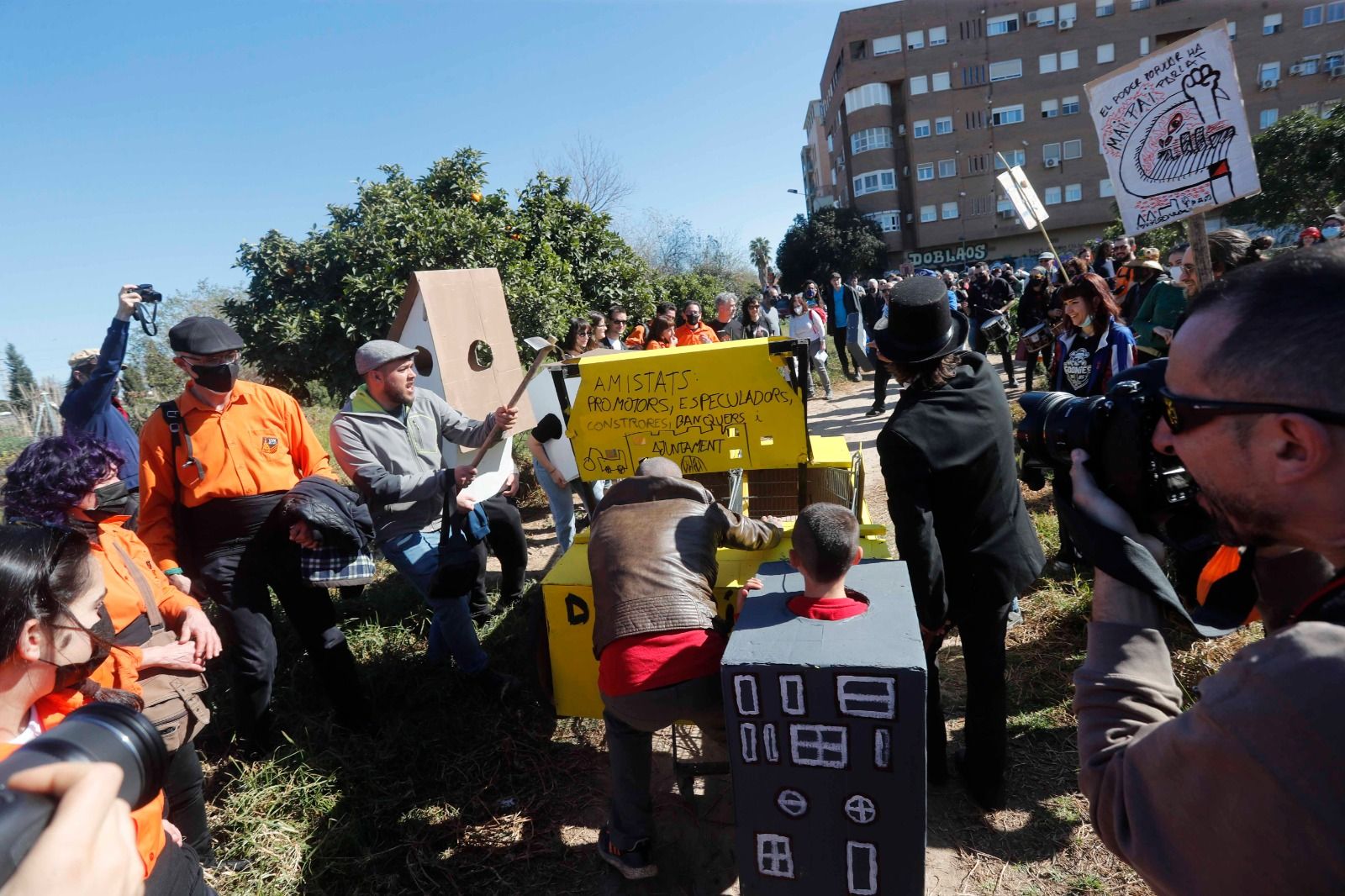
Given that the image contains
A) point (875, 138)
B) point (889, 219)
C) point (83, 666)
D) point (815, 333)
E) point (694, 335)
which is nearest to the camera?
point (83, 666)

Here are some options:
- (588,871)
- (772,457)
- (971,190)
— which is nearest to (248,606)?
(588,871)

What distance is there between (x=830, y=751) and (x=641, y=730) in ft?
2.39

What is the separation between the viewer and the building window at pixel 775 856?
2143 mm

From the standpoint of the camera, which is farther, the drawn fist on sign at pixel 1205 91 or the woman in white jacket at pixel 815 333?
the woman in white jacket at pixel 815 333

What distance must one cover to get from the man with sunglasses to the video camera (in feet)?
4.15

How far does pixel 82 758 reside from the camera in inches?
33.1

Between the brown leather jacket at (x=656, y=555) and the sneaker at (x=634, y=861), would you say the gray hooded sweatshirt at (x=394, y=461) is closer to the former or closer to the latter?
the brown leather jacket at (x=656, y=555)

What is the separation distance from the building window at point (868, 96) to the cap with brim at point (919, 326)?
47698 millimetres

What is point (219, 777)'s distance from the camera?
3312 mm

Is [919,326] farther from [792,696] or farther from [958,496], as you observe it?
[792,696]

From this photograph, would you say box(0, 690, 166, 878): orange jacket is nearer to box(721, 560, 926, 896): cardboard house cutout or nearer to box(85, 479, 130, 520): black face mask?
box(85, 479, 130, 520): black face mask

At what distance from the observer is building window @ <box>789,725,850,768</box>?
201 cm

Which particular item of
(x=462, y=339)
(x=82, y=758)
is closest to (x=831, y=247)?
(x=462, y=339)

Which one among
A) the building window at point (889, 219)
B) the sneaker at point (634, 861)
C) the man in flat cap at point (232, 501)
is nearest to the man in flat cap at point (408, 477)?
the man in flat cap at point (232, 501)
